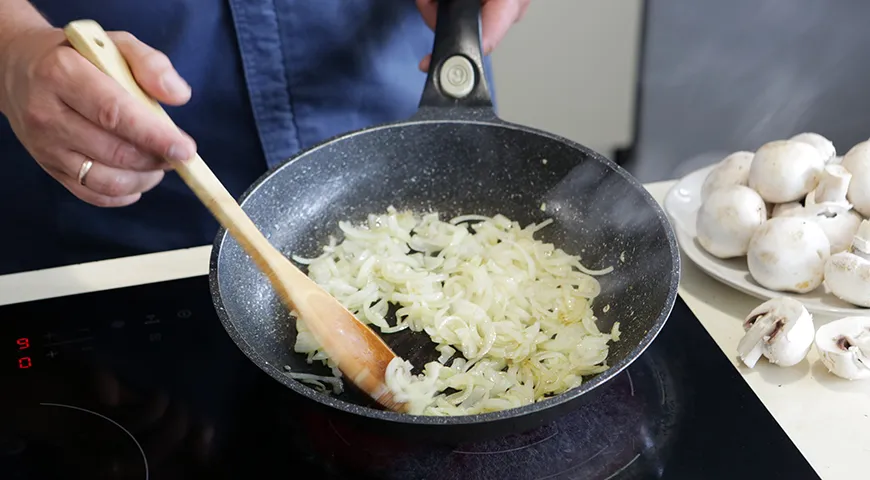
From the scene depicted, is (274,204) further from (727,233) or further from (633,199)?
(727,233)

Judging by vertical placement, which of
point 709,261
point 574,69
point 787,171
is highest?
point 787,171

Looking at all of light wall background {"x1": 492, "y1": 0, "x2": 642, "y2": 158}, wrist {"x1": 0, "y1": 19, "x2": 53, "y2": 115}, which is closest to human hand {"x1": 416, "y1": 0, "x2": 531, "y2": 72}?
wrist {"x1": 0, "y1": 19, "x2": 53, "y2": 115}

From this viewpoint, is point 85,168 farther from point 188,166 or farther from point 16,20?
point 16,20

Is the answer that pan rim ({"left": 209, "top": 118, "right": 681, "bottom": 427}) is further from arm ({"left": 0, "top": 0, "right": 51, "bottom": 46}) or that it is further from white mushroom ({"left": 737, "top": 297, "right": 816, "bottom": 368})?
arm ({"left": 0, "top": 0, "right": 51, "bottom": 46})

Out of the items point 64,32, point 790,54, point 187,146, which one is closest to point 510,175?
point 187,146

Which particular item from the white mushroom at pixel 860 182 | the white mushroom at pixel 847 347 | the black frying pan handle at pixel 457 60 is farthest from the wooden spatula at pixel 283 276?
the white mushroom at pixel 860 182

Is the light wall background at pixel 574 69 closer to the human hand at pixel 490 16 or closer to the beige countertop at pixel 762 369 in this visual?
the human hand at pixel 490 16

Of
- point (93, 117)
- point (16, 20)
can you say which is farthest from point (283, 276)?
point (16, 20)
